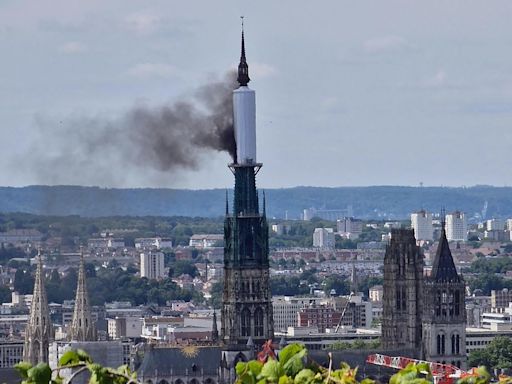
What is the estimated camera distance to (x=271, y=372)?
16.0 m

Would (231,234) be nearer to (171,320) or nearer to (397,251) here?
(397,251)

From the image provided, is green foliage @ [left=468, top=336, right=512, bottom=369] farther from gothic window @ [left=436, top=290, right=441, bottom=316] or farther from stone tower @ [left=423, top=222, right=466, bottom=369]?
gothic window @ [left=436, top=290, right=441, bottom=316]

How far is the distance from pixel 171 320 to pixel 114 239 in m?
54.9

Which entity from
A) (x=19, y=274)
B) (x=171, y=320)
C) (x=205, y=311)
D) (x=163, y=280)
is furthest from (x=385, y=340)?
(x=163, y=280)

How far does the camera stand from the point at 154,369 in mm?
77188

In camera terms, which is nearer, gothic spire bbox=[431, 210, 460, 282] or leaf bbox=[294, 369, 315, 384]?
leaf bbox=[294, 369, 315, 384]

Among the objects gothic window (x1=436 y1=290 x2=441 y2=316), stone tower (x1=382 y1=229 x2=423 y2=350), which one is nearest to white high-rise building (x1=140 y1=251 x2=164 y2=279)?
stone tower (x1=382 y1=229 x2=423 y2=350)

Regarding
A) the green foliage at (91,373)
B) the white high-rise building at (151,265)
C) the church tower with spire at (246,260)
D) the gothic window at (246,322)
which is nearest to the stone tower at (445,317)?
the church tower with spire at (246,260)

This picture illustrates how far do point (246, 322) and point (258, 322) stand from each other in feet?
1.31

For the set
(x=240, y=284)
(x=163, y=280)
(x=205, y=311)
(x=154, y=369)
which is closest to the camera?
(x=154, y=369)

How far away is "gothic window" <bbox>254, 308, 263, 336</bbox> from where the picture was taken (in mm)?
81438

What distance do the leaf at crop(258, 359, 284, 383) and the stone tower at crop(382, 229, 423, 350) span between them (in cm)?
6997

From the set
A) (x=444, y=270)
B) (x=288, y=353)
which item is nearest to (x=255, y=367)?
(x=288, y=353)

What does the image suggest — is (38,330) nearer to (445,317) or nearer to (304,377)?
(445,317)
